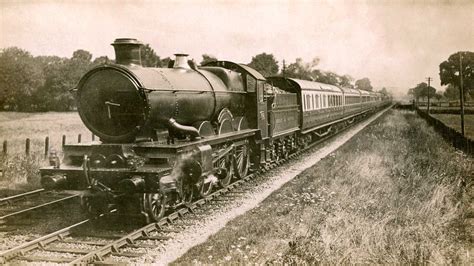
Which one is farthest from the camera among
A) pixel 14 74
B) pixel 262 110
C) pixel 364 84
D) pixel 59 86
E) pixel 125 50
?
pixel 364 84

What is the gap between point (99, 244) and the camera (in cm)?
670

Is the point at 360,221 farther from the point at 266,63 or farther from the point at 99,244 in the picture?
the point at 266,63

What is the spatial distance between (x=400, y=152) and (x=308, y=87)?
5616 millimetres

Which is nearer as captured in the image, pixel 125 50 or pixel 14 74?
pixel 125 50

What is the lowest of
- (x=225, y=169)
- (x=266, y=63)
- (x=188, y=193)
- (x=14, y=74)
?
(x=188, y=193)

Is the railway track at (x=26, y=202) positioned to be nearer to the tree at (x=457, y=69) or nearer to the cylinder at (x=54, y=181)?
the cylinder at (x=54, y=181)

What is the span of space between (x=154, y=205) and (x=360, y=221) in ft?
12.3

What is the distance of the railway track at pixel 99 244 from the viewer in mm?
6059

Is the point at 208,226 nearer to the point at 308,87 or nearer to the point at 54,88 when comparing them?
the point at 308,87

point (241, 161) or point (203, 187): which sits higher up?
point (241, 161)

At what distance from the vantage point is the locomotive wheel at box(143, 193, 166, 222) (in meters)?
7.54

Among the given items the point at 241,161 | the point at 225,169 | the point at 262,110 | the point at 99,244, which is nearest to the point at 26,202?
the point at 99,244

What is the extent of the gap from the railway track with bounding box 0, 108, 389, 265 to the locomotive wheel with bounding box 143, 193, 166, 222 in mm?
138

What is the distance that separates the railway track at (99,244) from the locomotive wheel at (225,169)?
170cm
